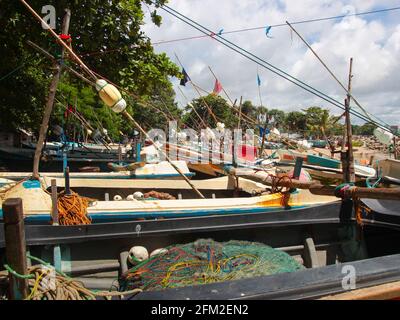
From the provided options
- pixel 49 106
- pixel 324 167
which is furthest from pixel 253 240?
pixel 324 167

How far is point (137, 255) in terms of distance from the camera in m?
3.56

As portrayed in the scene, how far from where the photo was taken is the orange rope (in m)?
3.95

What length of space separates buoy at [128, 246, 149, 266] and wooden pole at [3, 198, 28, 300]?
1.49 meters

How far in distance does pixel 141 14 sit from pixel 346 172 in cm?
672

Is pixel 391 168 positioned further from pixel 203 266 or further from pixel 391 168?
pixel 203 266

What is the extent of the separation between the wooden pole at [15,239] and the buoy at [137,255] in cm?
149

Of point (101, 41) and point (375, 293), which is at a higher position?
Answer: point (101, 41)

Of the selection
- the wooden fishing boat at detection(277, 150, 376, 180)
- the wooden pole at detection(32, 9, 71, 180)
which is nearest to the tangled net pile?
the wooden pole at detection(32, 9, 71, 180)

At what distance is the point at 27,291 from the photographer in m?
2.15

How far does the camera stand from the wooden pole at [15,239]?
1940 millimetres

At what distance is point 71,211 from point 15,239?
6.83 feet

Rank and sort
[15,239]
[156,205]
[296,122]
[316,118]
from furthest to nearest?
1. [296,122]
2. [316,118]
3. [156,205]
4. [15,239]
